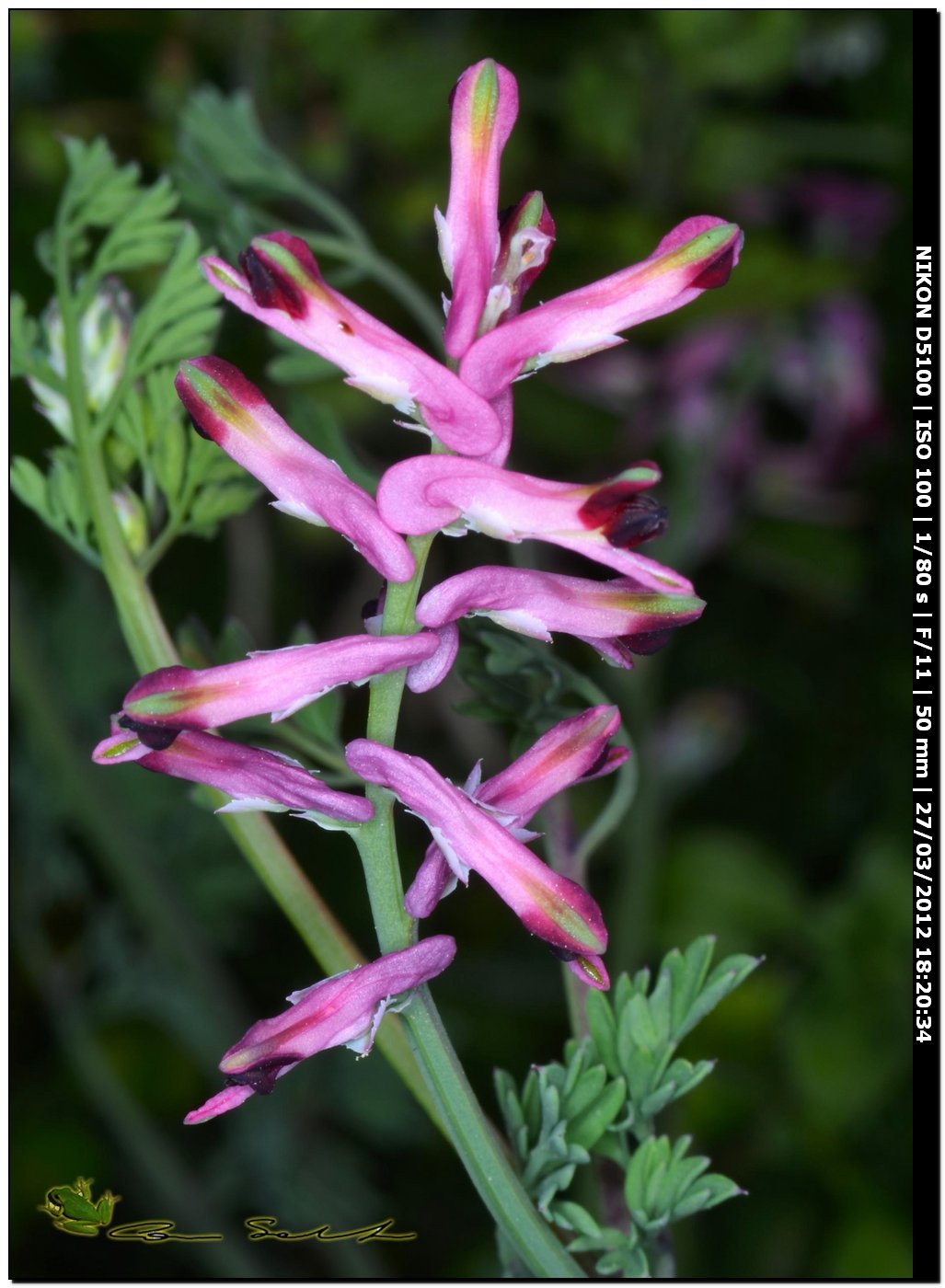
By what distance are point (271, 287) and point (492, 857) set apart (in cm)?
22

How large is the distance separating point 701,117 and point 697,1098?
1120 mm

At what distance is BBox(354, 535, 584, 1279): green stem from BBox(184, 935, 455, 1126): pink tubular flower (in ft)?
0.05

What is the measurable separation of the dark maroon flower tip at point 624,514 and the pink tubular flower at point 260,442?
0.29 feet

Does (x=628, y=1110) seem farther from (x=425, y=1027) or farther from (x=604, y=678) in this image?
(x=604, y=678)

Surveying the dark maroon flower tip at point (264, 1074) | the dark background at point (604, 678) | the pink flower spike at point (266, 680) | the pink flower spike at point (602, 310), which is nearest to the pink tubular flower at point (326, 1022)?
the dark maroon flower tip at point (264, 1074)

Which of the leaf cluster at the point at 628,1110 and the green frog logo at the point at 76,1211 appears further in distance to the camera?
the green frog logo at the point at 76,1211

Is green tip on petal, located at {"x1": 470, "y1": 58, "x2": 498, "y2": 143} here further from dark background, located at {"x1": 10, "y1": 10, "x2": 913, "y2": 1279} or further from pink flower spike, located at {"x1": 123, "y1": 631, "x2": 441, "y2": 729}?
dark background, located at {"x1": 10, "y1": 10, "x2": 913, "y2": 1279}

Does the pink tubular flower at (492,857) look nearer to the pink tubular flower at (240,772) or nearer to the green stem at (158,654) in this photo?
the pink tubular flower at (240,772)

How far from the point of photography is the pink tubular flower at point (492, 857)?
1.49 feet

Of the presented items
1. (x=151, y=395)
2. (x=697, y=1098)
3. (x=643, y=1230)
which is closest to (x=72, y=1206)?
(x=643, y=1230)

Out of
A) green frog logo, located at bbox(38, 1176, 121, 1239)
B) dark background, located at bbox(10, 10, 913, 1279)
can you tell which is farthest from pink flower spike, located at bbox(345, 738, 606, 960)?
dark background, located at bbox(10, 10, 913, 1279)

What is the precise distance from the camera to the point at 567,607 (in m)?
0.47

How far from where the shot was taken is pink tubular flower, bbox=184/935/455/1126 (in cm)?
46

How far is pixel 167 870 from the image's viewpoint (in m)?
1.32
